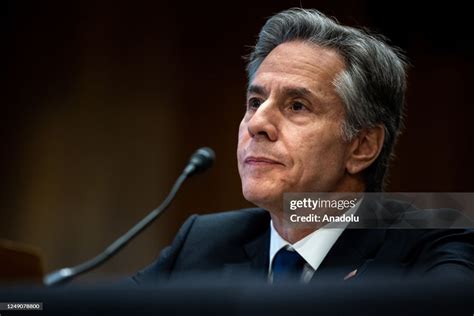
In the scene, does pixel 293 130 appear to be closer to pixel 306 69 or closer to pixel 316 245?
pixel 306 69

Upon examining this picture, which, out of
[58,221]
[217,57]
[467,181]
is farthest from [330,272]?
[58,221]

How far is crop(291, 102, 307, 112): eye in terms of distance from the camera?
1.66m

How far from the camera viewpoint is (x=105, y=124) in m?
3.26

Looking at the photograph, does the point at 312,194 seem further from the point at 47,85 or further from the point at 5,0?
the point at 5,0

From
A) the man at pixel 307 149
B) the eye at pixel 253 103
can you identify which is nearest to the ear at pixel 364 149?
the man at pixel 307 149

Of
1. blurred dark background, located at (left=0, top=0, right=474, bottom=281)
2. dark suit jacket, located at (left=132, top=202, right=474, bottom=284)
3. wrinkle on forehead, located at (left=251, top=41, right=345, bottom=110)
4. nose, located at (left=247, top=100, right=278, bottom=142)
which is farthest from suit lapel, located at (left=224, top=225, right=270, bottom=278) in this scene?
blurred dark background, located at (left=0, top=0, right=474, bottom=281)

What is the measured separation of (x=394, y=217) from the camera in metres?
1.52

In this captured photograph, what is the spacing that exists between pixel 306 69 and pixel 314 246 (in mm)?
393

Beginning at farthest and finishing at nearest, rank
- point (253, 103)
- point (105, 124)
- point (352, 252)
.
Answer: point (105, 124) < point (253, 103) < point (352, 252)

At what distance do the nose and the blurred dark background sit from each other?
0.94m

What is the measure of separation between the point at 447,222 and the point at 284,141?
381 millimetres

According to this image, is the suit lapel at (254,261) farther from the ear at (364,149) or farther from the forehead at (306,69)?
the forehead at (306,69)

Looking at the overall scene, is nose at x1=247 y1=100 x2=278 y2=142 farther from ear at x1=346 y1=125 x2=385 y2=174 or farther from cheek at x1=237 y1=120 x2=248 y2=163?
ear at x1=346 y1=125 x2=385 y2=174

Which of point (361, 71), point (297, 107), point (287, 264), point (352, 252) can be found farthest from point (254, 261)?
point (361, 71)
